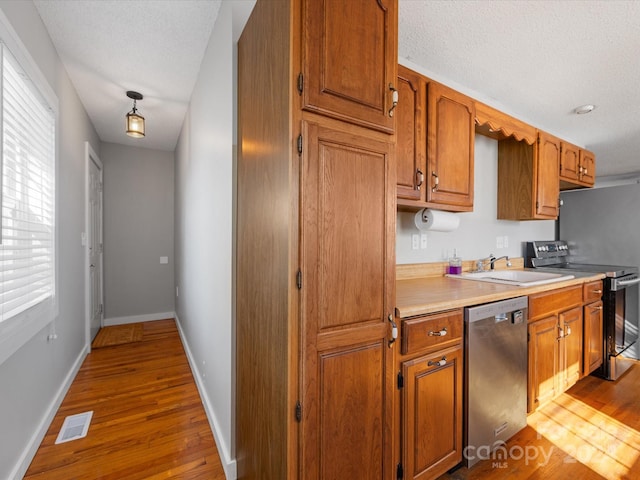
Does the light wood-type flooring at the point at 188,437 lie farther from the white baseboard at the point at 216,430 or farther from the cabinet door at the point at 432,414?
the cabinet door at the point at 432,414

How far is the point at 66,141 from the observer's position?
246cm

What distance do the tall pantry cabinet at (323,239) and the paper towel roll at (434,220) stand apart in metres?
0.97

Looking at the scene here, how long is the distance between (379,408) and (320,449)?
27 centimetres

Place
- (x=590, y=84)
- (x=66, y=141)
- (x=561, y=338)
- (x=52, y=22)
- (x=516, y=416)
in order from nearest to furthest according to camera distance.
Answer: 1. (x=516, y=416)
2. (x=52, y=22)
3. (x=561, y=338)
4. (x=590, y=84)
5. (x=66, y=141)

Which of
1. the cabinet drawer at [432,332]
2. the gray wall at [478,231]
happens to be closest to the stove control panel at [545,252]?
the gray wall at [478,231]

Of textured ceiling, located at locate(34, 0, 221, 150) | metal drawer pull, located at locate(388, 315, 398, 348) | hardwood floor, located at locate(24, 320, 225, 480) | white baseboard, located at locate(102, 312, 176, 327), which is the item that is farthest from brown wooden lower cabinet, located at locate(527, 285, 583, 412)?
white baseboard, located at locate(102, 312, 176, 327)

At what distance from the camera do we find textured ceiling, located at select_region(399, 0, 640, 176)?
5.28 ft

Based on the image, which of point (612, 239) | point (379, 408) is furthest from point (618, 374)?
point (379, 408)

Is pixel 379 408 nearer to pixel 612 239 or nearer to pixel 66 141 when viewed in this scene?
pixel 66 141

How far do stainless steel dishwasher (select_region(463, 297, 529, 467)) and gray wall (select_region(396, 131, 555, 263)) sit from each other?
2.38ft

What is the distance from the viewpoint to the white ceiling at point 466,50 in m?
1.65

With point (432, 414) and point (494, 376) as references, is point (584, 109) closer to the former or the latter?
point (494, 376)

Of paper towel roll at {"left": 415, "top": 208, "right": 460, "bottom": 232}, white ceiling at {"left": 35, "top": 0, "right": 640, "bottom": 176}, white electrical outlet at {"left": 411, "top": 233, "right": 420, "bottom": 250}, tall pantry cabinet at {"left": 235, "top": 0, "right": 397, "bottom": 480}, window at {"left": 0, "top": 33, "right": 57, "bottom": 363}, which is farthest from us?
white electrical outlet at {"left": 411, "top": 233, "right": 420, "bottom": 250}

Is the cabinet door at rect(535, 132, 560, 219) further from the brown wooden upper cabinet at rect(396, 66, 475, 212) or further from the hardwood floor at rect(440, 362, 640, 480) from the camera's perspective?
the hardwood floor at rect(440, 362, 640, 480)
